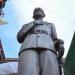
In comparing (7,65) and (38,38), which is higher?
(38,38)

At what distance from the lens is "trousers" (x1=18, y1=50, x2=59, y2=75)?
713cm

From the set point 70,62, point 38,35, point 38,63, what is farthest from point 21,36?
point 70,62

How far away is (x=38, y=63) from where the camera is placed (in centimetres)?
729

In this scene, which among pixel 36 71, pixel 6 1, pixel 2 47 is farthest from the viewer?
pixel 6 1

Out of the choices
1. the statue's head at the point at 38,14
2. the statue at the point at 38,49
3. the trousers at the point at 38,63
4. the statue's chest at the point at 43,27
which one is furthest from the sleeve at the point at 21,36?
the trousers at the point at 38,63

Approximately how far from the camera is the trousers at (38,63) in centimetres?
713

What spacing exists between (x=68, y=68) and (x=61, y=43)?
441 mm

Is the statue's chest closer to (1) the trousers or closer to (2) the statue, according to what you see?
(2) the statue

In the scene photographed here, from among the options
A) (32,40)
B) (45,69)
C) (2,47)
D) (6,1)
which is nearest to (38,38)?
(32,40)

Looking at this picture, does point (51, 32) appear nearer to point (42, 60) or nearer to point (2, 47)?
point (42, 60)

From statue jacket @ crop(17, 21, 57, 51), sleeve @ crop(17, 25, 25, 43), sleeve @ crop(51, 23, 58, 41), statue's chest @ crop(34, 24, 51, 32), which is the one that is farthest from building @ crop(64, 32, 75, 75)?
sleeve @ crop(17, 25, 25, 43)

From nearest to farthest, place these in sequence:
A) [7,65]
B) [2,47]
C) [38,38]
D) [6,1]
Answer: [38,38] < [7,65] < [2,47] < [6,1]

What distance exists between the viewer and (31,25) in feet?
25.9

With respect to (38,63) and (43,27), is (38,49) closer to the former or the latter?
(38,63)
